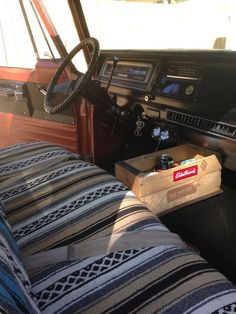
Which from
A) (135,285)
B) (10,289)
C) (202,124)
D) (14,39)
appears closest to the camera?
(10,289)

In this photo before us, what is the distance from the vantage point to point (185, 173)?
5.22 feet

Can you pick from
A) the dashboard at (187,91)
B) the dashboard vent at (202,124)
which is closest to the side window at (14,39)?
the dashboard at (187,91)

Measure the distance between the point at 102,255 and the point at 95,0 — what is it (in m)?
2.35

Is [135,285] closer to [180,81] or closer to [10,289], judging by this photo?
[10,289]

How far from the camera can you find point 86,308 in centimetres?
67

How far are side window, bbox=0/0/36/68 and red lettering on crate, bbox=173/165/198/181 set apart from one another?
→ 148 cm

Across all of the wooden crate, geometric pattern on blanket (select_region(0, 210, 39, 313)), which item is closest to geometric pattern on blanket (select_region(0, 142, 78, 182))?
the wooden crate

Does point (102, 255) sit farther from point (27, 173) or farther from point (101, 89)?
point (101, 89)

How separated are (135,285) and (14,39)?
3.15 metres

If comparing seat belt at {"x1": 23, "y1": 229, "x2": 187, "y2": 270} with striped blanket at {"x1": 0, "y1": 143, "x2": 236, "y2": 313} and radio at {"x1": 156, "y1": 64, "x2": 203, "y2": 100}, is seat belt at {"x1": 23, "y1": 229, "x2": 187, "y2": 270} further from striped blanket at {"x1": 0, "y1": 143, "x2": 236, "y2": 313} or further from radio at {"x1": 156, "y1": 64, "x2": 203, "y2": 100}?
radio at {"x1": 156, "y1": 64, "x2": 203, "y2": 100}

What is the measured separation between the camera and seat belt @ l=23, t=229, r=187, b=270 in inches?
32.6

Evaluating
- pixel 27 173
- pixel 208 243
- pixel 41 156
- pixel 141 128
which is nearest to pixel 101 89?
pixel 141 128

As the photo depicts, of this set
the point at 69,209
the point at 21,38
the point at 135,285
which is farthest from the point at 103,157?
the point at 135,285

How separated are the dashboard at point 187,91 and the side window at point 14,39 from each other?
3.16ft
